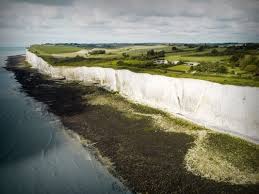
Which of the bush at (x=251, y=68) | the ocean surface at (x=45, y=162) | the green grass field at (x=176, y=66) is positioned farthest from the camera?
the bush at (x=251, y=68)

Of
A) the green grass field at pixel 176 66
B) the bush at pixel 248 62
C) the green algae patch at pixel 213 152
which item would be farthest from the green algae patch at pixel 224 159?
the bush at pixel 248 62

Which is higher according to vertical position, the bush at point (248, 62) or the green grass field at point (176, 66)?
the bush at point (248, 62)

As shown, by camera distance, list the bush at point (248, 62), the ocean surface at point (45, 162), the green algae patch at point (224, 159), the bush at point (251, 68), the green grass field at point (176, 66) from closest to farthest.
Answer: the ocean surface at point (45, 162) < the green algae patch at point (224, 159) < the green grass field at point (176, 66) < the bush at point (251, 68) < the bush at point (248, 62)

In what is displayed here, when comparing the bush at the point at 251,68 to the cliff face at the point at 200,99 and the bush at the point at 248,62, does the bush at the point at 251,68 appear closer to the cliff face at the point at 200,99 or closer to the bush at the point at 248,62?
the bush at the point at 248,62

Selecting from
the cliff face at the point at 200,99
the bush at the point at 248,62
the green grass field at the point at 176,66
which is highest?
the bush at the point at 248,62

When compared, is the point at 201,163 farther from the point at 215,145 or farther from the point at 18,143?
the point at 18,143

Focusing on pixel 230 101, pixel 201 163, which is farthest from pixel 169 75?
pixel 201 163

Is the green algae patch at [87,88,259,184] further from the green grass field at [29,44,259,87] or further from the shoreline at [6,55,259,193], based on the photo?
the green grass field at [29,44,259,87]

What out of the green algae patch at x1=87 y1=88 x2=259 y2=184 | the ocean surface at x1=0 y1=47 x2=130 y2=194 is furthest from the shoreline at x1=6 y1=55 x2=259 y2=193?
the ocean surface at x1=0 y1=47 x2=130 y2=194

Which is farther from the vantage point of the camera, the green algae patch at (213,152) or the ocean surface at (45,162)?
the green algae patch at (213,152)
